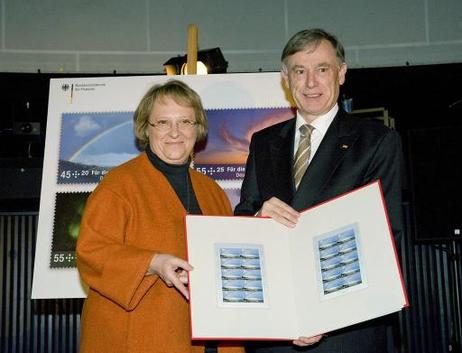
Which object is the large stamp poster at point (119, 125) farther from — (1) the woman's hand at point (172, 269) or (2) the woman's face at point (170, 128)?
(1) the woman's hand at point (172, 269)

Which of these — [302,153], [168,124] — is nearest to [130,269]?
[168,124]

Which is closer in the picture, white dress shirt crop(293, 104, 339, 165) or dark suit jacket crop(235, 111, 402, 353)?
dark suit jacket crop(235, 111, 402, 353)

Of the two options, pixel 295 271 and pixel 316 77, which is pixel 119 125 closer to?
pixel 316 77

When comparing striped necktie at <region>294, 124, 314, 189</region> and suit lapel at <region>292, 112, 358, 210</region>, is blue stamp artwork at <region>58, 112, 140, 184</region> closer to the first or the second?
striped necktie at <region>294, 124, 314, 189</region>

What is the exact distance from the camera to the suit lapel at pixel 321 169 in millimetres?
1775

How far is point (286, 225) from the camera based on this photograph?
169 cm

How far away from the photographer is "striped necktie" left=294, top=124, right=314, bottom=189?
6.09 ft

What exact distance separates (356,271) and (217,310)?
0.38 metres

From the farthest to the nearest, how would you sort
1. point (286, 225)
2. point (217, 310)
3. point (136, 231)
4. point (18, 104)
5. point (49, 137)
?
point (18, 104)
point (49, 137)
point (136, 231)
point (286, 225)
point (217, 310)

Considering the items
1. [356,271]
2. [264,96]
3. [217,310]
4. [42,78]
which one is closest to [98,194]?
[217,310]

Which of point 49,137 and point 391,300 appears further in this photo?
point 49,137

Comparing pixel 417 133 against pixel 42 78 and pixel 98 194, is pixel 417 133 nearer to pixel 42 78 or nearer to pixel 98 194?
pixel 98 194

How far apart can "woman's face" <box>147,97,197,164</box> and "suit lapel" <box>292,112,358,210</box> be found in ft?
1.57

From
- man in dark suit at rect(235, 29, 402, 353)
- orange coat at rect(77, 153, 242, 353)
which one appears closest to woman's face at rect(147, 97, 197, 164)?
orange coat at rect(77, 153, 242, 353)
